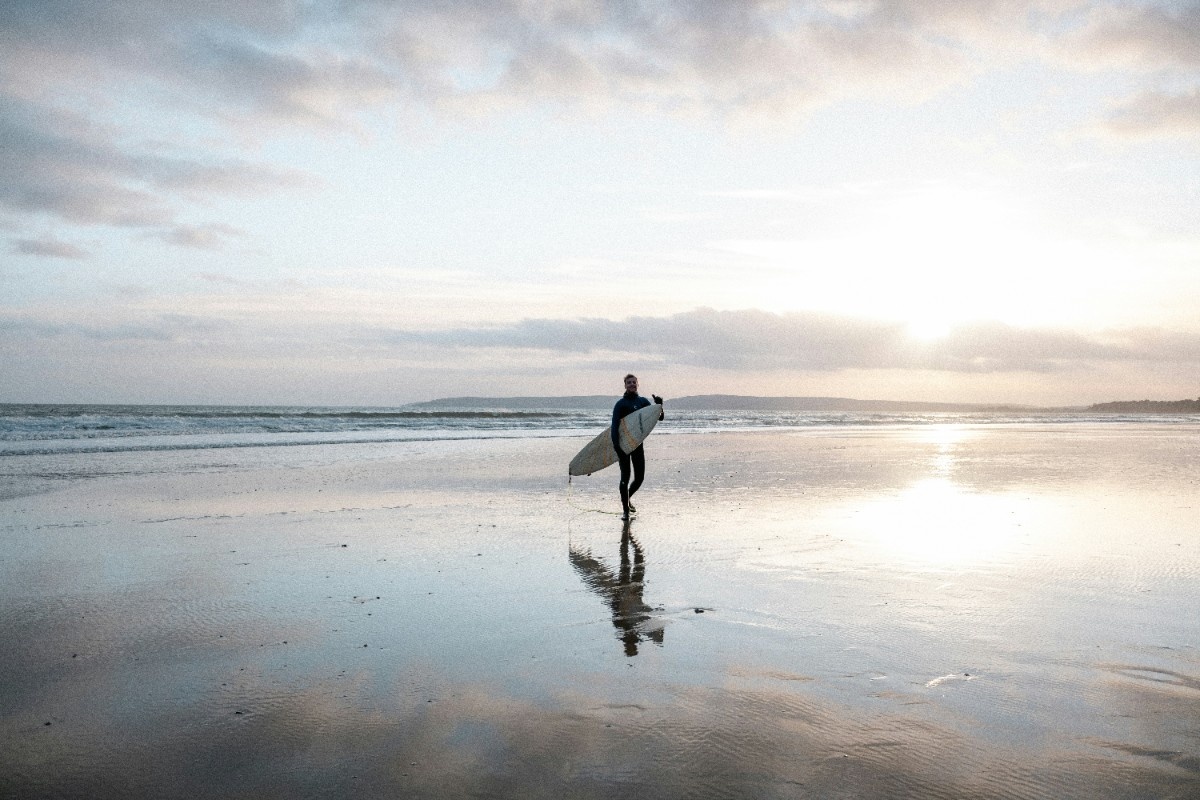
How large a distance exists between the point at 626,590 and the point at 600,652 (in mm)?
1589

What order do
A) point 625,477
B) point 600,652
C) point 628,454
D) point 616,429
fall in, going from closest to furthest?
point 600,652 → point 625,477 → point 628,454 → point 616,429

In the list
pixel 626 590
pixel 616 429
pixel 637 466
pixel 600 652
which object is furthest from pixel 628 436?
pixel 600 652

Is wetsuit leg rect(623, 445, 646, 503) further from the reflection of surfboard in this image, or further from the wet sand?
the wet sand

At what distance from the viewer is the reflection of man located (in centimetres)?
507

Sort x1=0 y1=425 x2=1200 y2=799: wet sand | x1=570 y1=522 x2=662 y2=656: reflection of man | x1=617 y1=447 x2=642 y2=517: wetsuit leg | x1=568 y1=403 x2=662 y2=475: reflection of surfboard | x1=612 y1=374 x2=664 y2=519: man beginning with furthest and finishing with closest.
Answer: x1=568 y1=403 x2=662 y2=475: reflection of surfboard → x1=612 y1=374 x2=664 y2=519: man → x1=617 y1=447 x2=642 y2=517: wetsuit leg → x1=570 y1=522 x2=662 y2=656: reflection of man → x1=0 y1=425 x2=1200 y2=799: wet sand

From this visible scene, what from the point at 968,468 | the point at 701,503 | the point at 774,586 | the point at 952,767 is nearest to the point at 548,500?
the point at 701,503

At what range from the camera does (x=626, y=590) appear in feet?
20.6


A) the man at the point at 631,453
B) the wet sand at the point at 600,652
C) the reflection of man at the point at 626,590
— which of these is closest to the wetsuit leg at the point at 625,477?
the man at the point at 631,453

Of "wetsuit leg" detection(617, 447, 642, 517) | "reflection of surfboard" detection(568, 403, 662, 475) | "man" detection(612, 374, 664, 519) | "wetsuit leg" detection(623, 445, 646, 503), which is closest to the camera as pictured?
"wetsuit leg" detection(617, 447, 642, 517)

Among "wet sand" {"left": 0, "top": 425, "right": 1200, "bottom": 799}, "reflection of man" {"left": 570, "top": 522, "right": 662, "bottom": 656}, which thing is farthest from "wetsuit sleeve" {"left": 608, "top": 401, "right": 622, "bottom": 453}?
"reflection of man" {"left": 570, "top": 522, "right": 662, "bottom": 656}

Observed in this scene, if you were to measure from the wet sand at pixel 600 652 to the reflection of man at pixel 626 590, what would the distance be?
0.12 feet

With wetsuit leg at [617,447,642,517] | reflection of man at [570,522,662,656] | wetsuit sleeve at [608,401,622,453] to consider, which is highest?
wetsuit sleeve at [608,401,622,453]

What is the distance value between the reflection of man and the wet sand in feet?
0.12

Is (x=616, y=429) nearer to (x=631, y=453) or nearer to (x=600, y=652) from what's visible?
(x=631, y=453)
